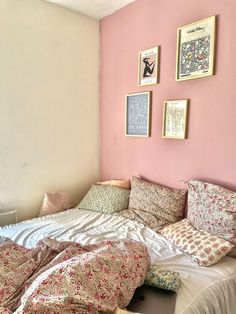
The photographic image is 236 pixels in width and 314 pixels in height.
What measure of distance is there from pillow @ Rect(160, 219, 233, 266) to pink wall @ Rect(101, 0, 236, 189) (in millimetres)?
425

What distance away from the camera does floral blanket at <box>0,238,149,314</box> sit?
0.86m

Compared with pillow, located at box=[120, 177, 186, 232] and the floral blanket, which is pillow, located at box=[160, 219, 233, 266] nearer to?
pillow, located at box=[120, 177, 186, 232]

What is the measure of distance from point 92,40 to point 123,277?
2.51 metres

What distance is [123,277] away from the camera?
1041 mm

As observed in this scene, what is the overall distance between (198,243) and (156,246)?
0.93ft

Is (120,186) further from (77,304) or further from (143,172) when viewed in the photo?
(77,304)

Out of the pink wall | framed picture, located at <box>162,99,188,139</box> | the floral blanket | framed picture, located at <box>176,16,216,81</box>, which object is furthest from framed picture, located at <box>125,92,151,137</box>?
the floral blanket

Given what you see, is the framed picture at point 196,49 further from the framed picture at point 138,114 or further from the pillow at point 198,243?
the pillow at point 198,243

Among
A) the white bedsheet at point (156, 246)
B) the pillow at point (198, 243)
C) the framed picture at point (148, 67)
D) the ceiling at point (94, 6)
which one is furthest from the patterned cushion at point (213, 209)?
the ceiling at point (94, 6)

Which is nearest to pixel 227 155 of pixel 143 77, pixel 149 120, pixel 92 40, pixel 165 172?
pixel 165 172

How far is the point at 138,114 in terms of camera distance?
246cm

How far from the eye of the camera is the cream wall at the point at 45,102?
7.33 feet

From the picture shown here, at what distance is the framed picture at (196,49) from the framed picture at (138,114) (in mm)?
410

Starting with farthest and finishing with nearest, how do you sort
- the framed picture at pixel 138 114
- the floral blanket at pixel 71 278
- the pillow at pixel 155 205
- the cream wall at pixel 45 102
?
1. the framed picture at pixel 138 114
2. the cream wall at pixel 45 102
3. the pillow at pixel 155 205
4. the floral blanket at pixel 71 278
